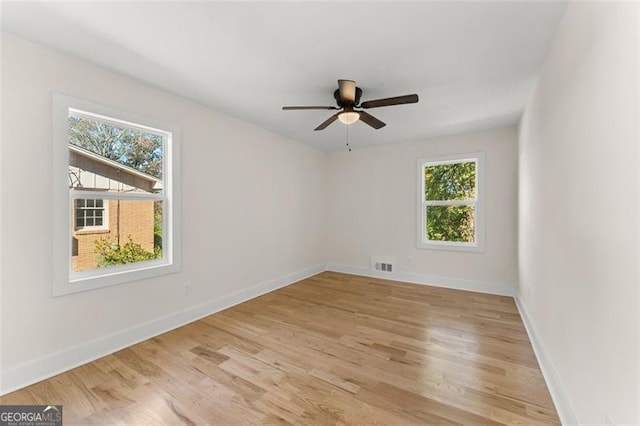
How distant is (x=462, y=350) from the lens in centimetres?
236

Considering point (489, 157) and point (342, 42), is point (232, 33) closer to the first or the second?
point (342, 42)

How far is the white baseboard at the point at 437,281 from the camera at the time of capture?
154 inches

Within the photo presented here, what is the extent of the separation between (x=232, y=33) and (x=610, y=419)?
9.35ft

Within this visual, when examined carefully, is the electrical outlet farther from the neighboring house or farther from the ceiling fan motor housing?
the neighboring house

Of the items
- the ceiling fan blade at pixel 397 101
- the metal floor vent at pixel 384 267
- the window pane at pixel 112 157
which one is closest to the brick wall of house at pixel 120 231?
the window pane at pixel 112 157

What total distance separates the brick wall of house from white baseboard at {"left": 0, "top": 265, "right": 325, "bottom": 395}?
66cm

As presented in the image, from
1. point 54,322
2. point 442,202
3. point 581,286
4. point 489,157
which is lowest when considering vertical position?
point 54,322

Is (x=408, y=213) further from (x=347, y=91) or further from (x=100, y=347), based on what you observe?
(x=100, y=347)

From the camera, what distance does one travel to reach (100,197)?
2330mm

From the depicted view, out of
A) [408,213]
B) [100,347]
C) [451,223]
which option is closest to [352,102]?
[408,213]

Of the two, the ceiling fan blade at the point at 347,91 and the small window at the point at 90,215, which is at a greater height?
the ceiling fan blade at the point at 347,91

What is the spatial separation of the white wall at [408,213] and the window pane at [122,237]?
3.37 m

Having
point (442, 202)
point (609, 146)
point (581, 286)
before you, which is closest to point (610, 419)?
point (581, 286)

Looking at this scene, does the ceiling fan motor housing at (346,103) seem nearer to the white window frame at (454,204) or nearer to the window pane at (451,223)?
the white window frame at (454,204)
